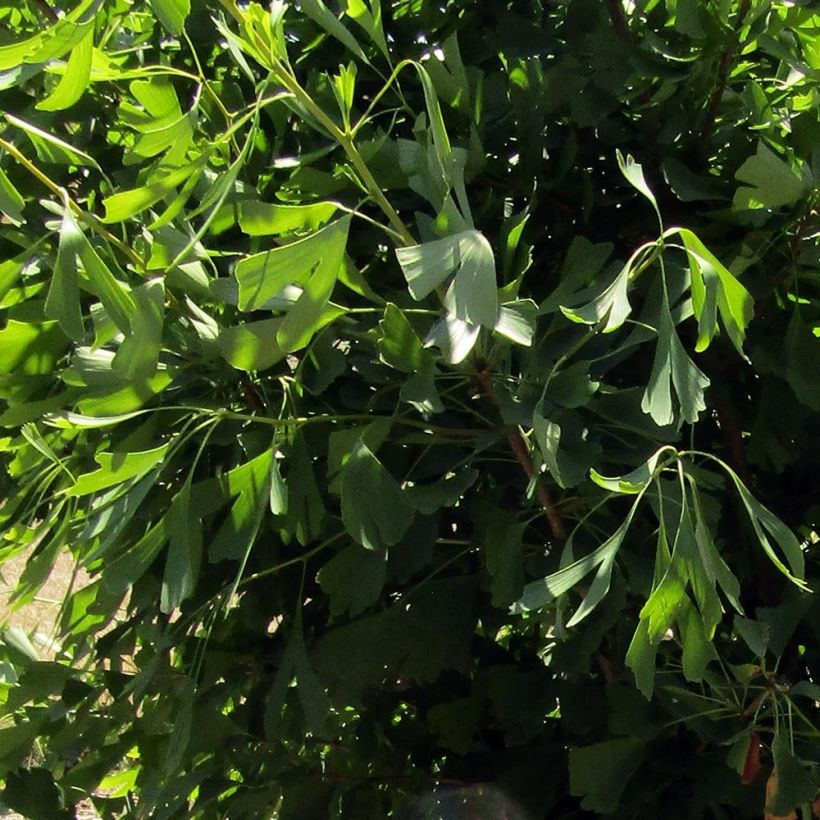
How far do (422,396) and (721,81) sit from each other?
0.35m

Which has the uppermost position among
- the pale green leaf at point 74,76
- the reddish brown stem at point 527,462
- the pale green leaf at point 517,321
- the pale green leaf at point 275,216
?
the pale green leaf at point 74,76

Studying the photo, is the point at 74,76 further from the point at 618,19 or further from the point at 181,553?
the point at 618,19

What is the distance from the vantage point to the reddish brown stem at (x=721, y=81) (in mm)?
773

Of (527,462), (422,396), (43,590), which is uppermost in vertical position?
(422,396)

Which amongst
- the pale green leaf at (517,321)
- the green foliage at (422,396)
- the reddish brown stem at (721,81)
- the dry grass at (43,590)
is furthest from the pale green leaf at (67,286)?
the dry grass at (43,590)

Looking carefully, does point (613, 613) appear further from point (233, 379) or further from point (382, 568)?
point (233, 379)

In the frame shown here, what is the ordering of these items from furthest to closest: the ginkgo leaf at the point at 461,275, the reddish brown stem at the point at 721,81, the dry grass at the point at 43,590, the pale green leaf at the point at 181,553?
the dry grass at the point at 43,590
the reddish brown stem at the point at 721,81
the pale green leaf at the point at 181,553
the ginkgo leaf at the point at 461,275

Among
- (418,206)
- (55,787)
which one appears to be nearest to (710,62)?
(418,206)

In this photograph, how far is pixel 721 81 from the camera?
31.8 inches

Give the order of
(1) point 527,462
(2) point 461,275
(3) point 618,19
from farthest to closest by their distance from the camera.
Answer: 1. (3) point 618,19
2. (1) point 527,462
3. (2) point 461,275

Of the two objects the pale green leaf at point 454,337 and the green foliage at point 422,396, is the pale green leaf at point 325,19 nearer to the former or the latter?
the green foliage at point 422,396

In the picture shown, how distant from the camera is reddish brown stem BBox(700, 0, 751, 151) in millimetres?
773

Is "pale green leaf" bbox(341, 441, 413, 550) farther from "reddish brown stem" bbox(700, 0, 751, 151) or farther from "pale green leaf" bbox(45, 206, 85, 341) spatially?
"reddish brown stem" bbox(700, 0, 751, 151)

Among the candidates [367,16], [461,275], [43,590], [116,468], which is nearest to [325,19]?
[367,16]
